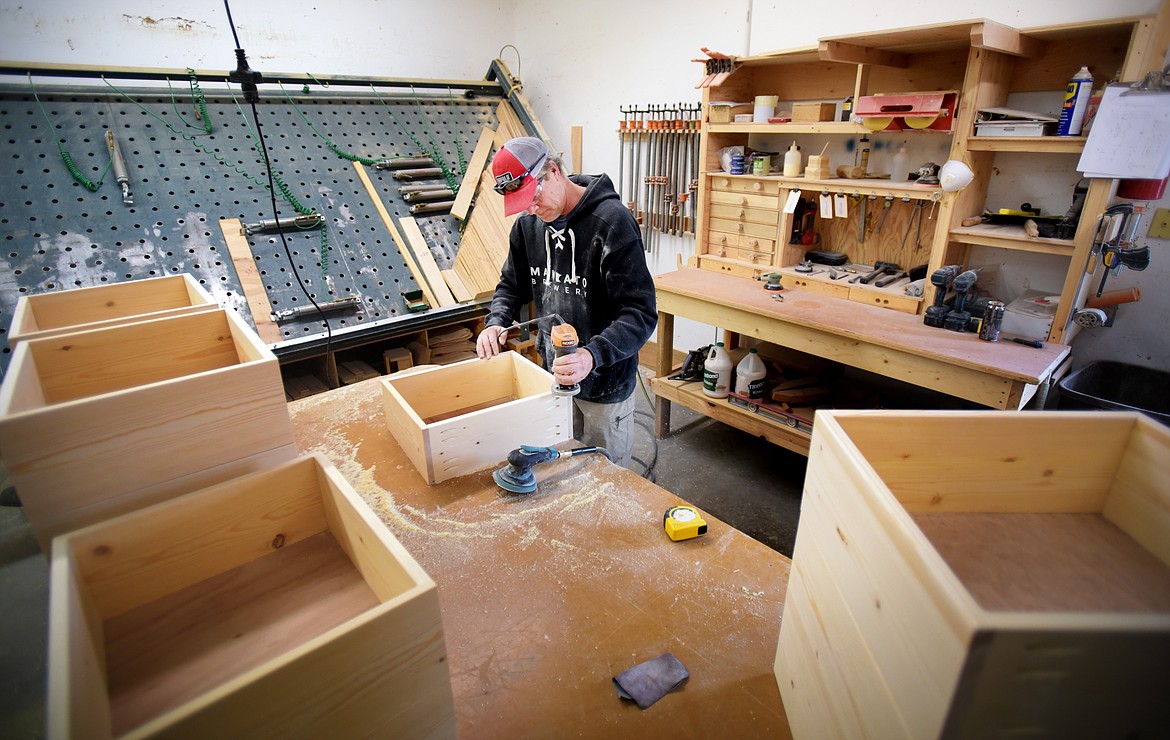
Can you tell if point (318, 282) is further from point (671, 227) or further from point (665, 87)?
point (665, 87)

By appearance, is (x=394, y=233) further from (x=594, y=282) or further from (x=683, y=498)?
(x=683, y=498)

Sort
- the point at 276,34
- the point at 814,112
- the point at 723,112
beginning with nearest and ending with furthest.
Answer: the point at 814,112 → the point at 723,112 → the point at 276,34

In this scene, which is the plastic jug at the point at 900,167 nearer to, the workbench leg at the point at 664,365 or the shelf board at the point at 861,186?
the shelf board at the point at 861,186

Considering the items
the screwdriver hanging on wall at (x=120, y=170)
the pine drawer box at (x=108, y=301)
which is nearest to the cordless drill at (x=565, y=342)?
the pine drawer box at (x=108, y=301)

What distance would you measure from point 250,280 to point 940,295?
10.2ft

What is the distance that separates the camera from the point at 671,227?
3867mm

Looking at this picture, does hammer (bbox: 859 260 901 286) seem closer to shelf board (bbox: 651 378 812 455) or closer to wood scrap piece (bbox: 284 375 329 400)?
shelf board (bbox: 651 378 812 455)

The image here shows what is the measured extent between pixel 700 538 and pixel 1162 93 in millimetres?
2009

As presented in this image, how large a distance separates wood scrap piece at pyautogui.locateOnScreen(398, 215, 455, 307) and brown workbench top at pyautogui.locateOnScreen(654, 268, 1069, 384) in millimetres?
1209

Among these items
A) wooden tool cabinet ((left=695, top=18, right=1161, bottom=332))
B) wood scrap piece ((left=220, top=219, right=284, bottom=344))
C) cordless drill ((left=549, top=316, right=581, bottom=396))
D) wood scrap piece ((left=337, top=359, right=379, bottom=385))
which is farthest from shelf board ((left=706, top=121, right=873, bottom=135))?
wood scrap piece ((left=220, top=219, right=284, bottom=344))

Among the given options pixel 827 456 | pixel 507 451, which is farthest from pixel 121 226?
pixel 827 456

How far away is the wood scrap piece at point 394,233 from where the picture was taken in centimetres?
329

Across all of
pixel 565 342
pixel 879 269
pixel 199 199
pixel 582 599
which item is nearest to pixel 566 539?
pixel 582 599

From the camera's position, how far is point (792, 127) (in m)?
2.70
